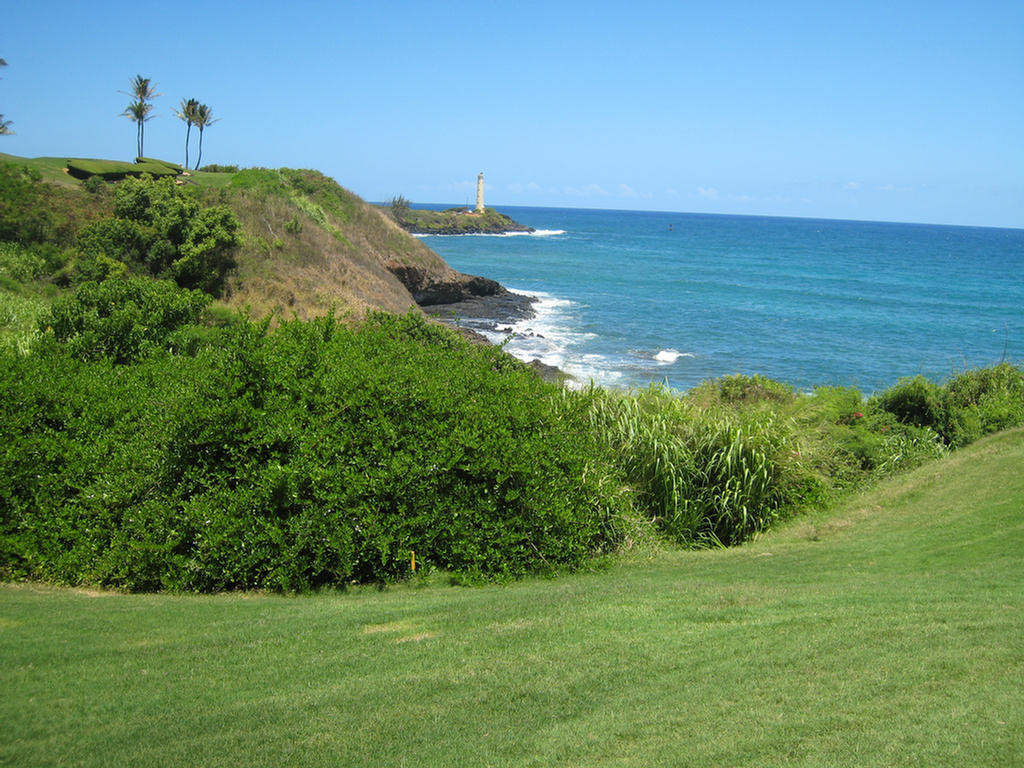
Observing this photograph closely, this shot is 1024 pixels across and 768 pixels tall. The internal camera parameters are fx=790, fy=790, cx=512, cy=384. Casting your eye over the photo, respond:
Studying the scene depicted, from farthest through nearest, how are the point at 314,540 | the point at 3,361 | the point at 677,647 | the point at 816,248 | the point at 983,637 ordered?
1. the point at 816,248
2. the point at 3,361
3. the point at 314,540
4. the point at 677,647
5. the point at 983,637

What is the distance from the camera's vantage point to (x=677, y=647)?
6.59 metres

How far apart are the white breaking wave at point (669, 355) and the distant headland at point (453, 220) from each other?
7585 cm

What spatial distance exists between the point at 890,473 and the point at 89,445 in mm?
14001

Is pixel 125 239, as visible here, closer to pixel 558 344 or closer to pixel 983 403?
pixel 558 344

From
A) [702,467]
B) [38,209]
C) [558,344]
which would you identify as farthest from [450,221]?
[702,467]

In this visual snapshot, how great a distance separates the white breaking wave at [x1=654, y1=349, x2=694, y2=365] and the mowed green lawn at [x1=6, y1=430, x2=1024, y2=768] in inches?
1051

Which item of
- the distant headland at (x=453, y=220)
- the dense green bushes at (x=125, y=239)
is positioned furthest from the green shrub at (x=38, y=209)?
the distant headland at (x=453, y=220)

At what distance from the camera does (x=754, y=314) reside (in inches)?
2039

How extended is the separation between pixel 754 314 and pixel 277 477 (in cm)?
4735

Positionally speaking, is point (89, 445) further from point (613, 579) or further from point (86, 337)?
point (613, 579)

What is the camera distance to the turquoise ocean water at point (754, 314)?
35.2m

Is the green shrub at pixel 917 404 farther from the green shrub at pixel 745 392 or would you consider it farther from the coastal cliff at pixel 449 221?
the coastal cliff at pixel 449 221

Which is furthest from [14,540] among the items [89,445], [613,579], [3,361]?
[613,579]

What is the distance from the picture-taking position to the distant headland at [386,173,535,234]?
114m
